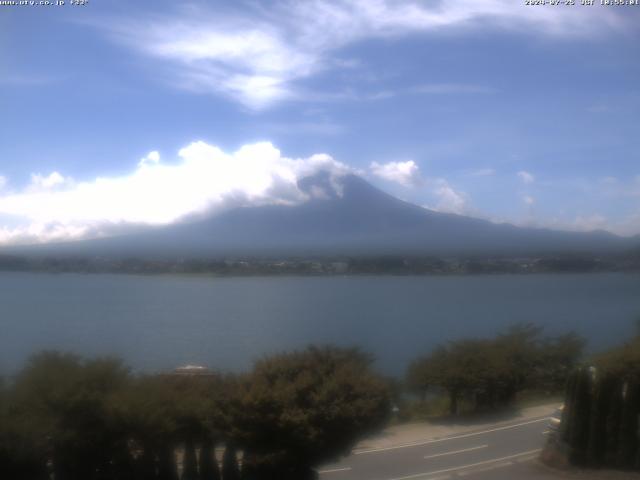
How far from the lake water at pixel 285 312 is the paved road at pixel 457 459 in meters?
5.23

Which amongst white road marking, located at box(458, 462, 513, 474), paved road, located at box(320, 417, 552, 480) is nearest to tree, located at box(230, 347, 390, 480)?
paved road, located at box(320, 417, 552, 480)

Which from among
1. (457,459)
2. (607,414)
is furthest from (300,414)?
(607,414)

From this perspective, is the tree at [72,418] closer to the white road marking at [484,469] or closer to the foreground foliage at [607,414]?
the white road marking at [484,469]

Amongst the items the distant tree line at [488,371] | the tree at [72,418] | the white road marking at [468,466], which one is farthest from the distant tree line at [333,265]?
the tree at [72,418]

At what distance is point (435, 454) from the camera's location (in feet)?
48.8

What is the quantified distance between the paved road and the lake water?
17.2 ft

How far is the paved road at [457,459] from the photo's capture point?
12.7 meters

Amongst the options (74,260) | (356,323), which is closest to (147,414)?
(356,323)

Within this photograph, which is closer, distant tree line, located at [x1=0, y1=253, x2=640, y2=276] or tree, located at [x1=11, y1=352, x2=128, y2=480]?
tree, located at [x1=11, y1=352, x2=128, y2=480]

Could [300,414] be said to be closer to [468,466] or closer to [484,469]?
[484,469]

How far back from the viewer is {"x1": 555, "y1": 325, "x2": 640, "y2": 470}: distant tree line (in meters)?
12.1

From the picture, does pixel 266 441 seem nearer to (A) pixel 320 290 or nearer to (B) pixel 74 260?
(B) pixel 74 260

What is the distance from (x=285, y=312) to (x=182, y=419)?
94.0 feet

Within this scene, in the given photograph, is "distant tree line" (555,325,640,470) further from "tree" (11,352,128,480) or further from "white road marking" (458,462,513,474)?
"tree" (11,352,128,480)
